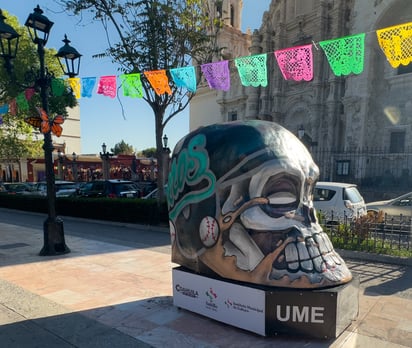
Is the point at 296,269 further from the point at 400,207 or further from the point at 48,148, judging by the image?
the point at 400,207

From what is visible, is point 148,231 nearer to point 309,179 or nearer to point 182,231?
point 182,231

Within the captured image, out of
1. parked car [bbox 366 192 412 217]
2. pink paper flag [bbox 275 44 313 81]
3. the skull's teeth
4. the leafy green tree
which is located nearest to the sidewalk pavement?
the skull's teeth

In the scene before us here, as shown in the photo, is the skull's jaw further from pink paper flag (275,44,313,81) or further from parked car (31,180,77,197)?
parked car (31,180,77,197)

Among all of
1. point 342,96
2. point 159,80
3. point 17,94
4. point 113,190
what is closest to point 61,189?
point 113,190

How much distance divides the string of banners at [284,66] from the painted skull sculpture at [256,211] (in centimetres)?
372

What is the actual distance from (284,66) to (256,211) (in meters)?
5.19

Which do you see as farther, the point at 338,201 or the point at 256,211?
the point at 338,201

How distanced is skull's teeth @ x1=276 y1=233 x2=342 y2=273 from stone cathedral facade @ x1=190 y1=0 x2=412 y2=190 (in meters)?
16.0

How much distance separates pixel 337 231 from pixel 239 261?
16.0 ft

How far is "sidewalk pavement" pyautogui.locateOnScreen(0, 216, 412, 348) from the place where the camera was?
3527 millimetres

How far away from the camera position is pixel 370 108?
2273 cm

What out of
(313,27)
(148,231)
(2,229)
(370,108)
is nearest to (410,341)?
(148,231)

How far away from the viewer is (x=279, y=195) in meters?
3.49

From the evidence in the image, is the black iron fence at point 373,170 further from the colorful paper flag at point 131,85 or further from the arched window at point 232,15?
the arched window at point 232,15
